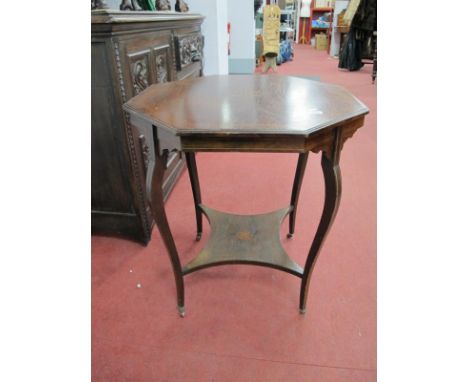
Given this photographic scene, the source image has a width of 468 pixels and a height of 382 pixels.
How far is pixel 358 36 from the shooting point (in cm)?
546

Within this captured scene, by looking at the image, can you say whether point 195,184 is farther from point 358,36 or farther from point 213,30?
point 358,36

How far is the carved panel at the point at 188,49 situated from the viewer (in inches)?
71.3

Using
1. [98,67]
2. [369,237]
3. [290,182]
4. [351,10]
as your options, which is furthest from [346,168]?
[351,10]

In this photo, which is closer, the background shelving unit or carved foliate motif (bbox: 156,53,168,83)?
carved foliate motif (bbox: 156,53,168,83)

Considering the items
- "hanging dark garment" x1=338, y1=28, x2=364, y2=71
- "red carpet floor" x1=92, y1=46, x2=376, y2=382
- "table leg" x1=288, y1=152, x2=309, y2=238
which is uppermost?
"hanging dark garment" x1=338, y1=28, x2=364, y2=71

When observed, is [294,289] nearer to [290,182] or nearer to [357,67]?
[290,182]

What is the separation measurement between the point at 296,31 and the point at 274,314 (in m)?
10.9

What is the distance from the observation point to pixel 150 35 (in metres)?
1.40

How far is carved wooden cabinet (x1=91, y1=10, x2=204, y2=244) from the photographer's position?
44.1 inches

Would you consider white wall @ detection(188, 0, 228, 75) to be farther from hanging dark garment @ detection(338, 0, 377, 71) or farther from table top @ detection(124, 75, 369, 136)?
hanging dark garment @ detection(338, 0, 377, 71)

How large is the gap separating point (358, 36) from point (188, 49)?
4.55 meters

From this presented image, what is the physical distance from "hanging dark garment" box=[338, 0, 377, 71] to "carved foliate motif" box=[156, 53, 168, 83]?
15.3 ft

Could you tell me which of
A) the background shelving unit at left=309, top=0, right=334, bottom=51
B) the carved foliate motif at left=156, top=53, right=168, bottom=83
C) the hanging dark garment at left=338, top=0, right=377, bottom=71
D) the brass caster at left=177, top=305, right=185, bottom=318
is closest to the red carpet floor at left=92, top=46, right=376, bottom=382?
the brass caster at left=177, top=305, right=185, bottom=318

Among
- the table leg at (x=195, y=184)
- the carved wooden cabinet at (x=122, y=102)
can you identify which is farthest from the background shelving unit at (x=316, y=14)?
the table leg at (x=195, y=184)
